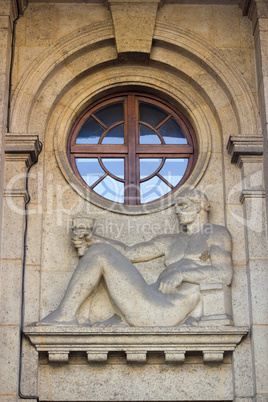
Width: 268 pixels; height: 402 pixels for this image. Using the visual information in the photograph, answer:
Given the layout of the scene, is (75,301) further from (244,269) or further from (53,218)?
(244,269)

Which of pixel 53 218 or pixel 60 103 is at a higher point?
pixel 60 103

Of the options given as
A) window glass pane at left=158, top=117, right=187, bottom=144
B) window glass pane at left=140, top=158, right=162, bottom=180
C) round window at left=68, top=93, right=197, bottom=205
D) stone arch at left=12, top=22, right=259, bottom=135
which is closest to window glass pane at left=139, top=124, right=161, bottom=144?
round window at left=68, top=93, right=197, bottom=205

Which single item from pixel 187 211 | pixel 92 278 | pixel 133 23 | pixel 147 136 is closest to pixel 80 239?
pixel 92 278

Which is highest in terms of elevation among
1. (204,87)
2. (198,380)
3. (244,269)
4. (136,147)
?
(204,87)

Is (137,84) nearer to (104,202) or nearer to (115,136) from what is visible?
(115,136)

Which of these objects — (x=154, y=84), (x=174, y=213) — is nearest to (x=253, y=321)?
(x=174, y=213)

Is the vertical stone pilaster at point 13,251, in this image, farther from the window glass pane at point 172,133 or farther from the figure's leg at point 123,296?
the window glass pane at point 172,133

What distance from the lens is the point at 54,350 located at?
1052cm

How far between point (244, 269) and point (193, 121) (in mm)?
2435

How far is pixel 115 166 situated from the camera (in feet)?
40.1

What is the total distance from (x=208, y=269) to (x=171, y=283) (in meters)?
0.52

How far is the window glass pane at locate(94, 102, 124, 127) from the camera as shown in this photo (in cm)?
1252

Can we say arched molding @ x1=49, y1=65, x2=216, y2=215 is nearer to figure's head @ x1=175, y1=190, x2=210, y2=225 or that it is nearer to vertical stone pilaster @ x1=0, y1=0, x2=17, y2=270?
figure's head @ x1=175, y1=190, x2=210, y2=225

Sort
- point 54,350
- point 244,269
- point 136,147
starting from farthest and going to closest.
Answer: point 136,147
point 244,269
point 54,350
